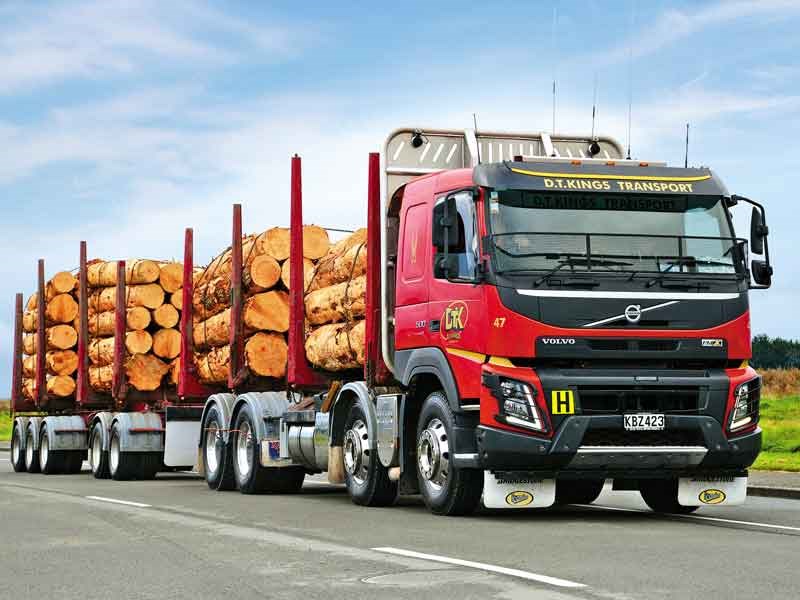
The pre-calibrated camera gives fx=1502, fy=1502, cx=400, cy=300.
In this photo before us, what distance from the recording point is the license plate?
13.0 m

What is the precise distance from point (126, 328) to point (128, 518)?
1221 centimetres

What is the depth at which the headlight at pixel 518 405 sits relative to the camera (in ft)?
42.3

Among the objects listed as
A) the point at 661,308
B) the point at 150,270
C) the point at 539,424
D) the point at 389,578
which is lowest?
the point at 389,578

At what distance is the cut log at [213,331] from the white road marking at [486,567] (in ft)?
35.7

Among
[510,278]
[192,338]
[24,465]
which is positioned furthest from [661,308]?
[24,465]

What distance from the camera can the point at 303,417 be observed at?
58.3ft

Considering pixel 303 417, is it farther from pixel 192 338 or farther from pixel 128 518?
pixel 192 338

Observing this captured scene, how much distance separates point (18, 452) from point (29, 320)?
270 cm

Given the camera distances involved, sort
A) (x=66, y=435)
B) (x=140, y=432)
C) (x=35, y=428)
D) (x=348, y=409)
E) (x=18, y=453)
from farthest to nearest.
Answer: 1. (x=18, y=453)
2. (x=35, y=428)
3. (x=66, y=435)
4. (x=140, y=432)
5. (x=348, y=409)

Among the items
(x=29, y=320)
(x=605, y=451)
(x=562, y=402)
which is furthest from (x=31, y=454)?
(x=605, y=451)

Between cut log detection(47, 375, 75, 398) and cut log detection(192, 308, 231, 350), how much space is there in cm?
720

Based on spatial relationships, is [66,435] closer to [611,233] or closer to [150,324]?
[150,324]

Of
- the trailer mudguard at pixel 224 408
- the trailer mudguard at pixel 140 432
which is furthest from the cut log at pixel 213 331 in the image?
the trailer mudguard at pixel 140 432

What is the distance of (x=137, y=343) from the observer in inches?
1028
